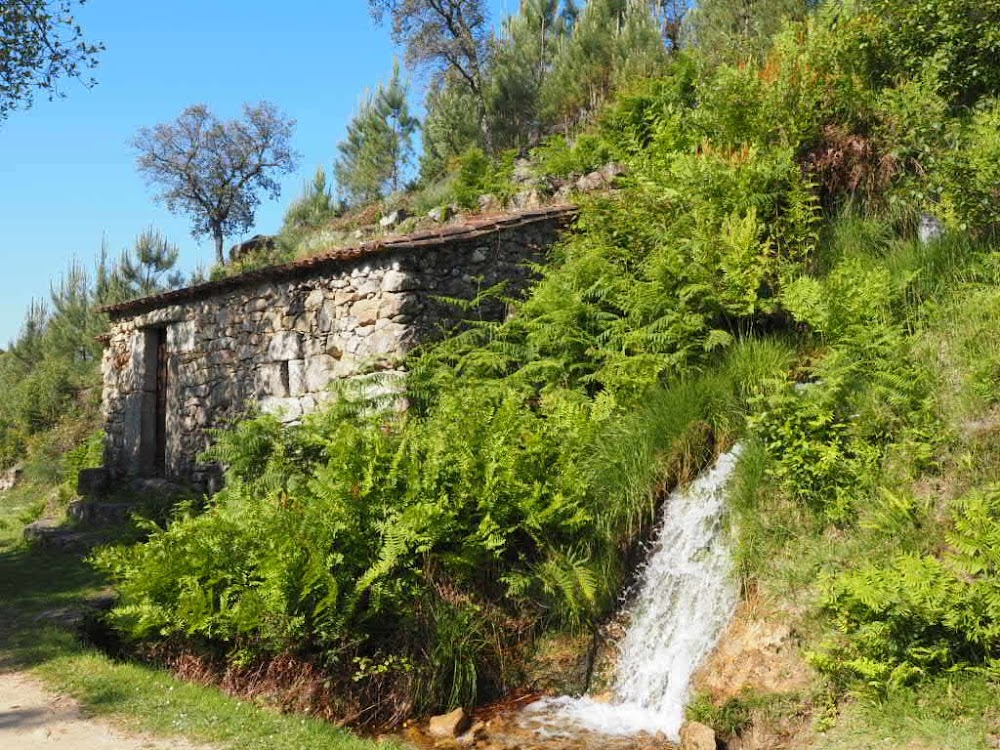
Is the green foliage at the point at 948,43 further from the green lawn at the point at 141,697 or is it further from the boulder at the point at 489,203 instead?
the green lawn at the point at 141,697

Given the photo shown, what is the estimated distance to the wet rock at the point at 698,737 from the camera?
5.01m

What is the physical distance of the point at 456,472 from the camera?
21.7ft

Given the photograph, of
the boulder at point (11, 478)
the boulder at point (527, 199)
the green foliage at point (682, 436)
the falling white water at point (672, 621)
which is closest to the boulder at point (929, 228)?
the green foliage at point (682, 436)

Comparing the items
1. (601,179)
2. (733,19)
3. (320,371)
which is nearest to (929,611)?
(320,371)

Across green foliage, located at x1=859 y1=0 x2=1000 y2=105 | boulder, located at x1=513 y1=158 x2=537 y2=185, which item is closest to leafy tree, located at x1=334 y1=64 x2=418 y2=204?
boulder, located at x1=513 y1=158 x2=537 y2=185

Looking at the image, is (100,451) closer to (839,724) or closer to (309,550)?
(309,550)

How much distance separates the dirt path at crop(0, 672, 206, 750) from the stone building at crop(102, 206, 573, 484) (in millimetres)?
4268

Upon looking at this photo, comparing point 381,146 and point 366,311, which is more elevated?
point 381,146

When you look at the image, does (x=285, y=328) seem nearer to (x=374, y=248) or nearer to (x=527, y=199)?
(x=374, y=248)

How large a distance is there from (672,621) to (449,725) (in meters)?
1.80

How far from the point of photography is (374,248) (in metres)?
9.18

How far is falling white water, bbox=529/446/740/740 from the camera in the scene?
227 inches

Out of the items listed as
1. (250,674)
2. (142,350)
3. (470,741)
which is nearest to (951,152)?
(470,741)

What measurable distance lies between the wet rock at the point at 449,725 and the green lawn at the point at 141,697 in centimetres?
78
